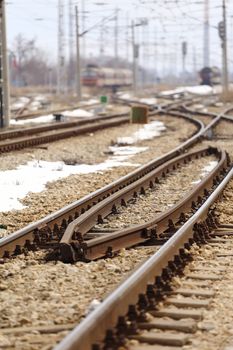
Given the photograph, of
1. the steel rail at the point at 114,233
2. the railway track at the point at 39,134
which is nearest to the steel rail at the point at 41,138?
the railway track at the point at 39,134

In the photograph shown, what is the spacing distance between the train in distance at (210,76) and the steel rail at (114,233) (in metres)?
90.1

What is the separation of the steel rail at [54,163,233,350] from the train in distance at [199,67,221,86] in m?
94.0

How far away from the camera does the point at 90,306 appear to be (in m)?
5.31

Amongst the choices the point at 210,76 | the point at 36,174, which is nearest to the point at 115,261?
the point at 36,174

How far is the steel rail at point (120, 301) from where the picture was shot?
4.32 m

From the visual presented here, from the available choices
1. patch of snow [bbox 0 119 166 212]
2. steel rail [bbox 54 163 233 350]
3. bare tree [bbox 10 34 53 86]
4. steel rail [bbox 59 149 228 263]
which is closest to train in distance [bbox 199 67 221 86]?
bare tree [bbox 10 34 53 86]

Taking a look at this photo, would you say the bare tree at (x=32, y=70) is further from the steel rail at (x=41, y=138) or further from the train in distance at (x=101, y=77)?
the steel rail at (x=41, y=138)

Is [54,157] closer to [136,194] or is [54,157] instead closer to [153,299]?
[136,194]

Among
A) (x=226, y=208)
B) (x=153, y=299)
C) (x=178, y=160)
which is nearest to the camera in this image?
(x=153, y=299)

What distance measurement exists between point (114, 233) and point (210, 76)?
94720 mm

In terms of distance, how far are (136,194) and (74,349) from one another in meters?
7.37

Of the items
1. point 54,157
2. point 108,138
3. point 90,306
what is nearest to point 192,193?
point 90,306

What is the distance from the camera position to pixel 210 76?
329 ft

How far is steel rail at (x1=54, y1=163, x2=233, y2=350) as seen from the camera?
432 cm
